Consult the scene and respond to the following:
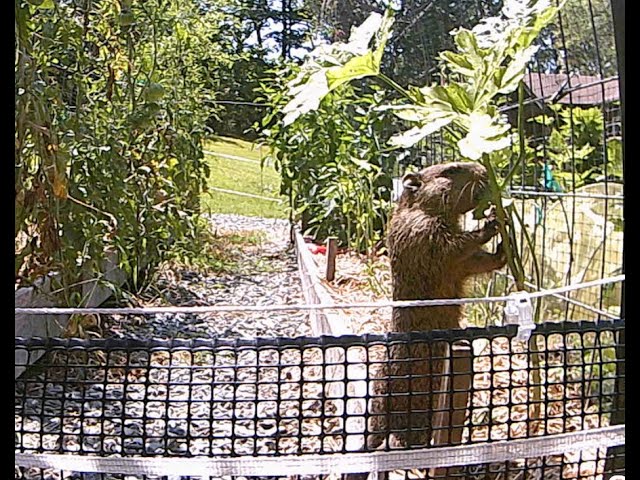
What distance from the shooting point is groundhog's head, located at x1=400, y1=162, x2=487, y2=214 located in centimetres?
93

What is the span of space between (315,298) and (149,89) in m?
0.78

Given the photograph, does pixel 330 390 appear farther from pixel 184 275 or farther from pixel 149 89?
pixel 184 275

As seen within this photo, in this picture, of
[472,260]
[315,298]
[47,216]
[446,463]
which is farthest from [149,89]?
[446,463]

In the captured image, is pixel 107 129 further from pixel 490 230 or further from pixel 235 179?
pixel 490 230

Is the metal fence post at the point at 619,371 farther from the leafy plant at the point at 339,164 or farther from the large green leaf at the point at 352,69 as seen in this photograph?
the leafy plant at the point at 339,164

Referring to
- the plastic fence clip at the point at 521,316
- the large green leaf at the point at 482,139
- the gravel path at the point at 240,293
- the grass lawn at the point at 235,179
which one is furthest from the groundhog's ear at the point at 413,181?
the grass lawn at the point at 235,179

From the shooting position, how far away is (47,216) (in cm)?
119

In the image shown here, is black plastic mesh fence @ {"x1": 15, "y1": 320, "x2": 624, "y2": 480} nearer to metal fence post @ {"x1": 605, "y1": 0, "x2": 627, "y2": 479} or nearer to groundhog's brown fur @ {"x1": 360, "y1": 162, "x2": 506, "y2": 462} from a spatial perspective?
metal fence post @ {"x1": 605, "y1": 0, "x2": 627, "y2": 479}

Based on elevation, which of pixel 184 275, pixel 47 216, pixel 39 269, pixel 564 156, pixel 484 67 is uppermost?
pixel 484 67

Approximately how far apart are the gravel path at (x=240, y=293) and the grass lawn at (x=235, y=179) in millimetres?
106

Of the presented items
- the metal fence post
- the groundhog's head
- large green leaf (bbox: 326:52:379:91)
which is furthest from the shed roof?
the metal fence post

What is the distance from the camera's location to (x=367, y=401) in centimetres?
55

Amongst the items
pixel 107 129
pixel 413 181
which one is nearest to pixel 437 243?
pixel 413 181

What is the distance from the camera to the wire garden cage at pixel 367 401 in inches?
20.1
